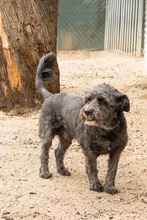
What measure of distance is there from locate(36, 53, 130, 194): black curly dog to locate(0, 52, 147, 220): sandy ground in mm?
239

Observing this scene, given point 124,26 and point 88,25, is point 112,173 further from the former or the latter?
point 88,25

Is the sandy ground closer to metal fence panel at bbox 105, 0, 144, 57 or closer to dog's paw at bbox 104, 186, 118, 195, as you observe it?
dog's paw at bbox 104, 186, 118, 195

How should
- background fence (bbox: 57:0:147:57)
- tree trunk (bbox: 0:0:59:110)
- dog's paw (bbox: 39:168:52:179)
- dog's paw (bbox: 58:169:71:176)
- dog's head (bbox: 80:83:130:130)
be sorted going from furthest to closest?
1. background fence (bbox: 57:0:147:57)
2. tree trunk (bbox: 0:0:59:110)
3. dog's paw (bbox: 58:169:71:176)
4. dog's paw (bbox: 39:168:52:179)
5. dog's head (bbox: 80:83:130:130)

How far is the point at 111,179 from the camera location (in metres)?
5.68

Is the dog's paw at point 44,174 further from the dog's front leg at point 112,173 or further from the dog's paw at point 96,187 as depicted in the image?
the dog's front leg at point 112,173

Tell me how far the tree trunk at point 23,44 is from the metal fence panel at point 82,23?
9.63 metres

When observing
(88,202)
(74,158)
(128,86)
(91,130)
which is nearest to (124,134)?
(91,130)

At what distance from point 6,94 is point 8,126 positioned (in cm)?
100

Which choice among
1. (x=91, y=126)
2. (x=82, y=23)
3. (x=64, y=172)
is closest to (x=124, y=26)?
(x=82, y=23)

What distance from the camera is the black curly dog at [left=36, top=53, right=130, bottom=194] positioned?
5.25 metres

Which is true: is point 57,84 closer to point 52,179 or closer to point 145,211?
point 52,179

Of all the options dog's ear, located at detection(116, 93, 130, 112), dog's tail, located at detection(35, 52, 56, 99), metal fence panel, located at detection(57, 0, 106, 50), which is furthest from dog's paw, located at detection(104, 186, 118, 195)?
metal fence panel, located at detection(57, 0, 106, 50)

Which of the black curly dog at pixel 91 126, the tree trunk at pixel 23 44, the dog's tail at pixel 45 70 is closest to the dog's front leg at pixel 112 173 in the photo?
the black curly dog at pixel 91 126

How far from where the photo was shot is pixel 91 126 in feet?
18.1
